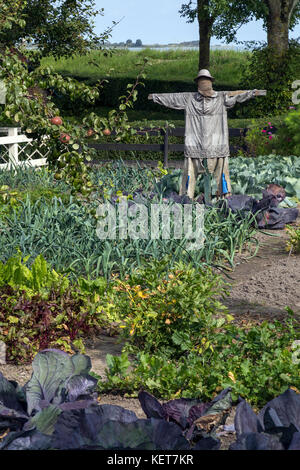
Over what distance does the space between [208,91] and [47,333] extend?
4.66 meters

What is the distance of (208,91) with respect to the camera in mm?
7715

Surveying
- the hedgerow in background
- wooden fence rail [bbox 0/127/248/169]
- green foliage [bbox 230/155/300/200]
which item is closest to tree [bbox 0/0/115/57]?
wooden fence rail [bbox 0/127/248/169]

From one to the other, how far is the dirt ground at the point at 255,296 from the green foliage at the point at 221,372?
13cm

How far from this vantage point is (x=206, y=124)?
7.74m

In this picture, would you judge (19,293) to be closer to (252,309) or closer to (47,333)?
(47,333)

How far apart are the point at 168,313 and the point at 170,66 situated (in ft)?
100

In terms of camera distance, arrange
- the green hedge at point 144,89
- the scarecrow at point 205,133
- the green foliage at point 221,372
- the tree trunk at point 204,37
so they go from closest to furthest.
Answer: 1. the green foliage at point 221,372
2. the scarecrow at point 205,133
3. the tree trunk at point 204,37
4. the green hedge at point 144,89

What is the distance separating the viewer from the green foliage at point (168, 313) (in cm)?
378

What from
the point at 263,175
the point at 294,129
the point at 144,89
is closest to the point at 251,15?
the point at 144,89

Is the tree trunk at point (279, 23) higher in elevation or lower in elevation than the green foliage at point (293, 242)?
higher

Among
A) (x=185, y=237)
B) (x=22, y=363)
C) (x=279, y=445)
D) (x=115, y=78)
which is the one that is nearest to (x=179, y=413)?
(x=279, y=445)

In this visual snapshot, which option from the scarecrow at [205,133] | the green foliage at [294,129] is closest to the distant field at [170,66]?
the green foliage at [294,129]

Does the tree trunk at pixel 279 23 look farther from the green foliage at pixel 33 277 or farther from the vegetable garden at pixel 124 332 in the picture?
the green foliage at pixel 33 277

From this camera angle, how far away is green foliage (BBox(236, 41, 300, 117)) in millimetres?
18891
